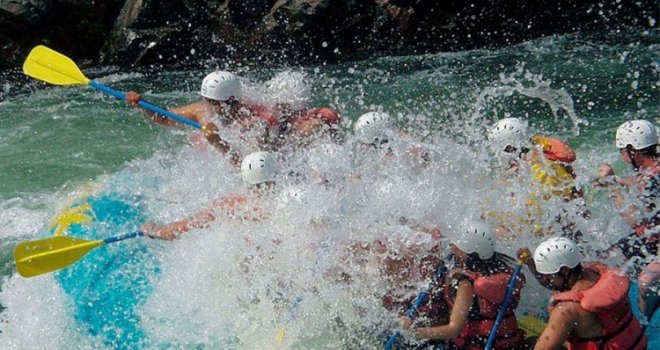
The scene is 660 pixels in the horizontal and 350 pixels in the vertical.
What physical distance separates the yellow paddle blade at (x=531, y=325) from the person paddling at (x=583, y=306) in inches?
27.1

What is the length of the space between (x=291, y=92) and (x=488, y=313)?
261 cm

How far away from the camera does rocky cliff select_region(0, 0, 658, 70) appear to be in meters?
12.0

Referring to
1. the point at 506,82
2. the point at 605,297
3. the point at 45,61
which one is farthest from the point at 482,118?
the point at 605,297

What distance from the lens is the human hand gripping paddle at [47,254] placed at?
4.62 m

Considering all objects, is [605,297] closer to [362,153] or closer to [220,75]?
[362,153]

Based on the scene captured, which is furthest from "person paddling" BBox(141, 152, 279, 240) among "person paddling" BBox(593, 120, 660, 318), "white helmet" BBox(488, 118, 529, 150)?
"person paddling" BBox(593, 120, 660, 318)

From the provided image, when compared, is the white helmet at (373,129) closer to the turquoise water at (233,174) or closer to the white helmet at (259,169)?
the turquoise water at (233,174)

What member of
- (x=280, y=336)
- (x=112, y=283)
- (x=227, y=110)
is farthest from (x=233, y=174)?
(x=280, y=336)

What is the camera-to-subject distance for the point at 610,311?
3611mm

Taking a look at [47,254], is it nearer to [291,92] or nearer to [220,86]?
[220,86]

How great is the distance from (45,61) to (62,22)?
20.1 feet

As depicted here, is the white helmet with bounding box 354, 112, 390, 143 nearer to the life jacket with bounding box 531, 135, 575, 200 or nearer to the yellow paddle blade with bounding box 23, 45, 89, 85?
the life jacket with bounding box 531, 135, 575, 200

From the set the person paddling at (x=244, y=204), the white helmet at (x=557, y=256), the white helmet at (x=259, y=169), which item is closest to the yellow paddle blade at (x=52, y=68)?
the person paddling at (x=244, y=204)

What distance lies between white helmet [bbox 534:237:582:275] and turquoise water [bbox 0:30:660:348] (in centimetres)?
104
